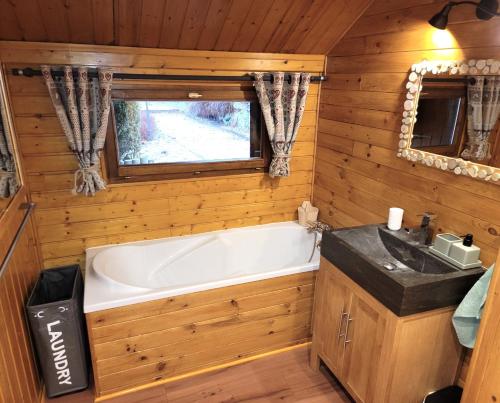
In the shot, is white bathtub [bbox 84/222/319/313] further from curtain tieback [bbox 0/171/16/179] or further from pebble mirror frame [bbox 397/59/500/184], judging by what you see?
pebble mirror frame [bbox 397/59/500/184]

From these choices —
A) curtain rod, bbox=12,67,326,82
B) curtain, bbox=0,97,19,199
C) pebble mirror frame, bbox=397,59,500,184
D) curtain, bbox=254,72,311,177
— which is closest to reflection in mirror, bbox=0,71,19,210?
curtain, bbox=0,97,19,199

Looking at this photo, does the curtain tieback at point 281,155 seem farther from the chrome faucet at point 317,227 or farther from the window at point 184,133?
the chrome faucet at point 317,227

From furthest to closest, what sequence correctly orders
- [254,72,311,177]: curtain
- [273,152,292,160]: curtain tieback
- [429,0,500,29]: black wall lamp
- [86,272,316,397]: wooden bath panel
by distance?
1. [273,152,292,160]: curtain tieback
2. [254,72,311,177]: curtain
3. [86,272,316,397]: wooden bath panel
4. [429,0,500,29]: black wall lamp

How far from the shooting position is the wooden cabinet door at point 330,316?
6.65 feet

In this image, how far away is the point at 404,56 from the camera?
210cm

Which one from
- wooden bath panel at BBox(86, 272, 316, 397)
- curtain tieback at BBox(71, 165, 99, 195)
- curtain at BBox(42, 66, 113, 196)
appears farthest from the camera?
curtain tieback at BBox(71, 165, 99, 195)

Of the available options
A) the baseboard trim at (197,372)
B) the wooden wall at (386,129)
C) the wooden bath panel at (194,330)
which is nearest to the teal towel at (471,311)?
the wooden wall at (386,129)

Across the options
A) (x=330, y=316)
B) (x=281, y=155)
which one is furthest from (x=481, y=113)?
(x=281, y=155)

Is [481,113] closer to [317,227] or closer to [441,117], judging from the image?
[441,117]

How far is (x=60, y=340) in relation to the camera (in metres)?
2.05

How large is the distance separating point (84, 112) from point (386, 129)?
1827 mm

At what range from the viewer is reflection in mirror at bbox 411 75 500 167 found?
1666 millimetres

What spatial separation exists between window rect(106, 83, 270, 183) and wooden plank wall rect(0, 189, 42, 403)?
72 centimetres

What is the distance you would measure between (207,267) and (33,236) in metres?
1.20
